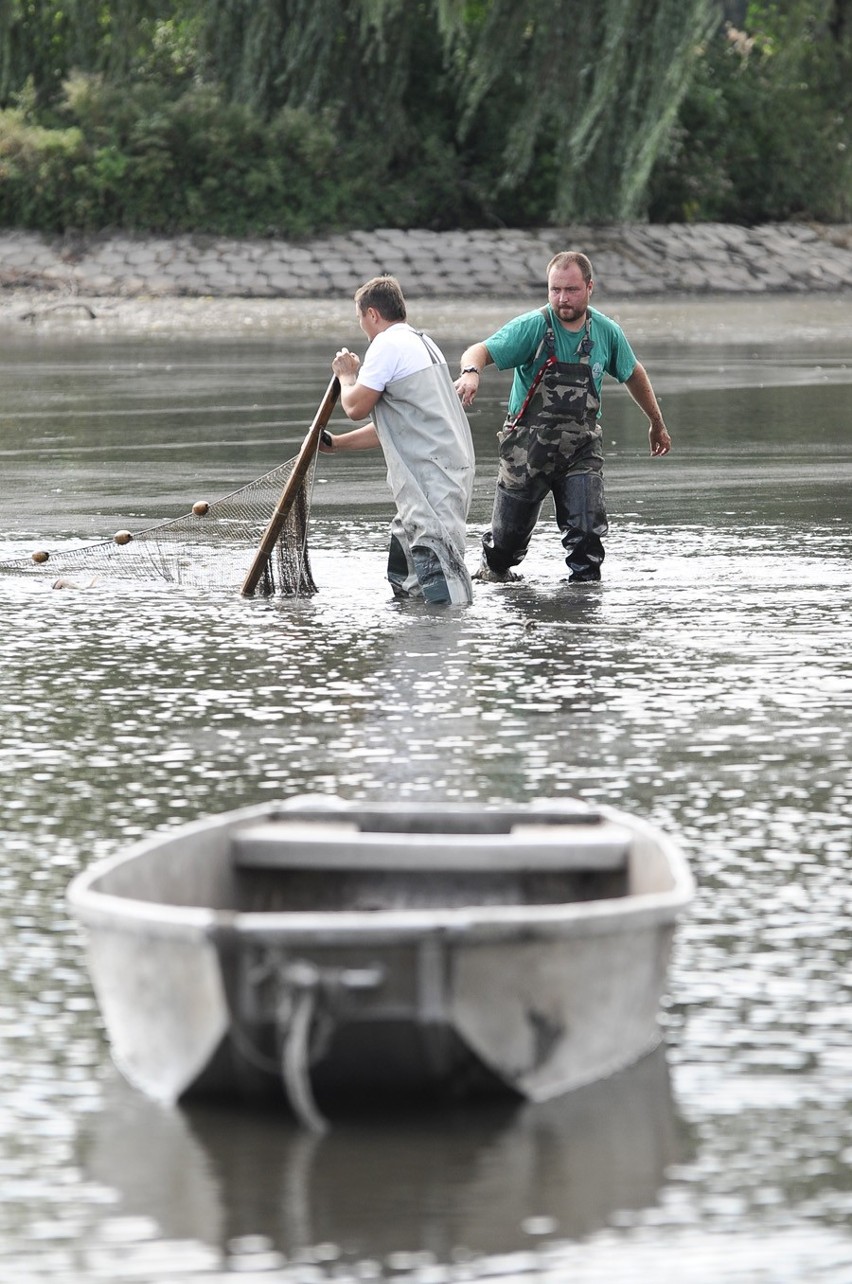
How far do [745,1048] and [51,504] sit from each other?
10.6 meters

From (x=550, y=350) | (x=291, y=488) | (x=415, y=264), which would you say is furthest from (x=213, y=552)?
(x=415, y=264)

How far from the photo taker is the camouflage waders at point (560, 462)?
11.4 meters

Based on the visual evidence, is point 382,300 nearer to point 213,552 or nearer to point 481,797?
point 213,552

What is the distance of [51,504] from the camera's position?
1512 centimetres

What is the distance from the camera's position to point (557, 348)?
11.4 m

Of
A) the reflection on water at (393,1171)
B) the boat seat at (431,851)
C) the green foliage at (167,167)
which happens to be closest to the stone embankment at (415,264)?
the green foliage at (167,167)

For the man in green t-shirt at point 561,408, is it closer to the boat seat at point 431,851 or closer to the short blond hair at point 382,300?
the short blond hair at point 382,300

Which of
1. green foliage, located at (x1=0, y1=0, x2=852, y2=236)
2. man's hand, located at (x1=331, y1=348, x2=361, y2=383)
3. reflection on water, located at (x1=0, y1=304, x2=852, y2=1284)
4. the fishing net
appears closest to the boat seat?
reflection on water, located at (x1=0, y1=304, x2=852, y2=1284)

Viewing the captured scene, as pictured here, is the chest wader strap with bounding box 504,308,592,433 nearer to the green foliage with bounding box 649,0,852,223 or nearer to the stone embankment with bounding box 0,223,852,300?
the stone embankment with bounding box 0,223,852,300

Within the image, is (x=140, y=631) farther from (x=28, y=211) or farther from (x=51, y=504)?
(x=28, y=211)

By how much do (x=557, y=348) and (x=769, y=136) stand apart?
3742 centimetres

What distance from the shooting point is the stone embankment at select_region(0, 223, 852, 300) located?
40844mm

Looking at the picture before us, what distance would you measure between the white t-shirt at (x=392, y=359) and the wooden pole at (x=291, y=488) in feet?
0.61

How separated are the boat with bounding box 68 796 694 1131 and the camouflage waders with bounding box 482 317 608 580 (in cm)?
637
